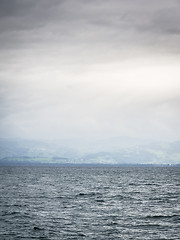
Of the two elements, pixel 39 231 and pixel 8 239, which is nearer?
pixel 8 239

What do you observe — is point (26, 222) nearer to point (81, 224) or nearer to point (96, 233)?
point (81, 224)

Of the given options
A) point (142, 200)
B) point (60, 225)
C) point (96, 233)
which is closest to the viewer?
point (96, 233)

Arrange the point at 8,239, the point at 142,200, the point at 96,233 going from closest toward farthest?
the point at 8,239 → the point at 96,233 → the point at 142,200

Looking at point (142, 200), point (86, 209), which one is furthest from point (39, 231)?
point (142, 200)

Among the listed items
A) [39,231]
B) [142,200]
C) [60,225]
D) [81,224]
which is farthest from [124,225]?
[142,200]

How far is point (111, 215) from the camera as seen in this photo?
51375 mm

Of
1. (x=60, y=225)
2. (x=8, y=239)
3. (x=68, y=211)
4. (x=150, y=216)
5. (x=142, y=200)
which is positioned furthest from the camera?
(x=142, y=200)

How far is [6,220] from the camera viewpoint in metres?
46.6

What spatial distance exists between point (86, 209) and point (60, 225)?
13.5 meters

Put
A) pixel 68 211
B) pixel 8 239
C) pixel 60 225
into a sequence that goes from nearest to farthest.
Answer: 1. pixel 8 239
2. pixel 60 225
3. pixel 68 211

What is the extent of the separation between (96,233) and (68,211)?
51.2ft

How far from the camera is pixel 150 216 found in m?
50.5

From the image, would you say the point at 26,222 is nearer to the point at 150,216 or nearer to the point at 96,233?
the point at 96,233

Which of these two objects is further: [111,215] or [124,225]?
[111,215]
